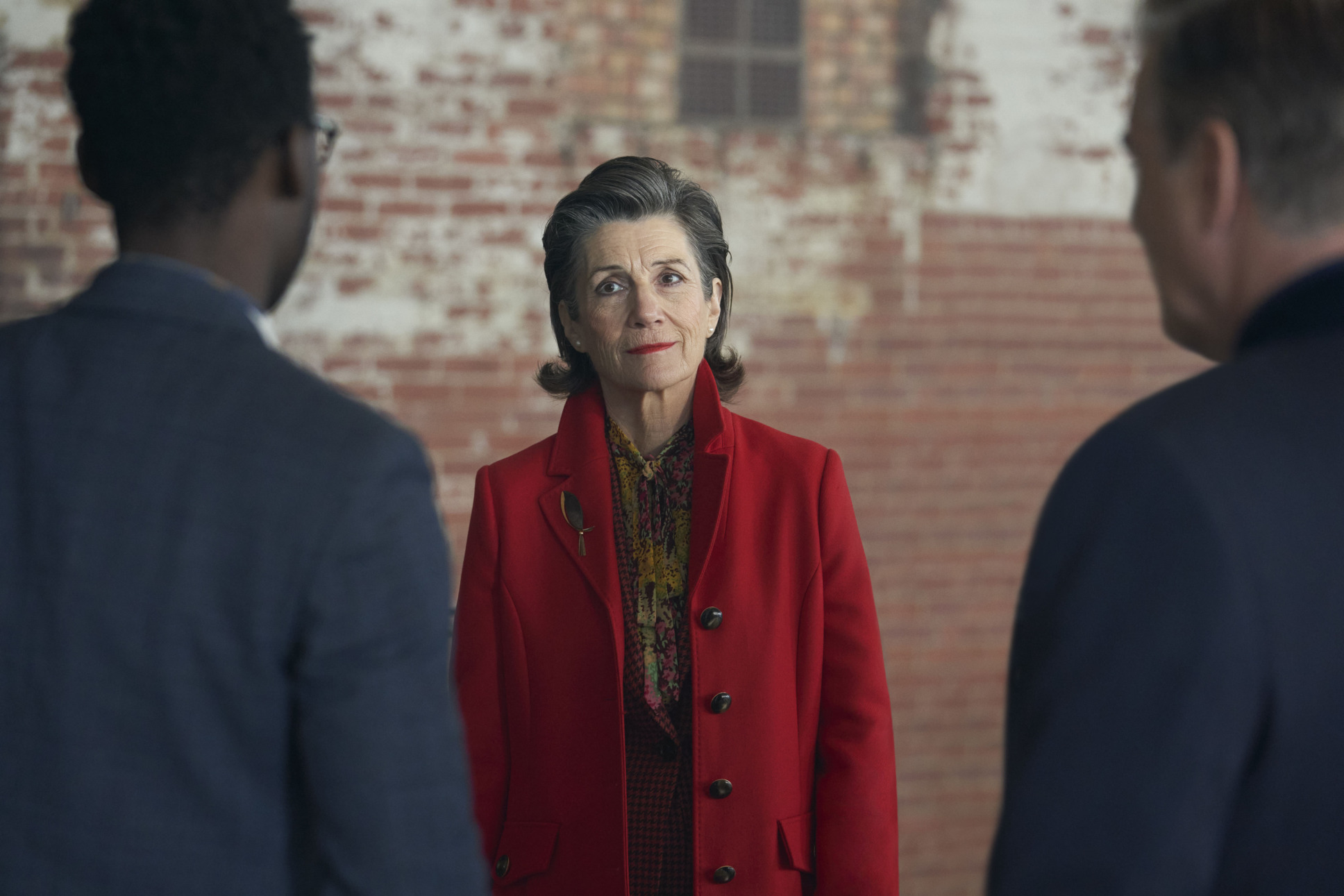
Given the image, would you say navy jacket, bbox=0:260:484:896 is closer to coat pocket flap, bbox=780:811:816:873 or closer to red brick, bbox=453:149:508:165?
coat pocket flap, bbox=780:811:816:873

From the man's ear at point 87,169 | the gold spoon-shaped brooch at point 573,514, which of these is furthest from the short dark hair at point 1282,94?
the gold spoon-shaped brooch at point 573,514

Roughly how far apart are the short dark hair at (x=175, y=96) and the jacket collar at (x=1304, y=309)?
0.95 metres

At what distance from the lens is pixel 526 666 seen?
199cm

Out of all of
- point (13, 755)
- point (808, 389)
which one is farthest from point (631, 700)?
point (808, 389)

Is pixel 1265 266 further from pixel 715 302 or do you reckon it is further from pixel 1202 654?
pixel 715 302

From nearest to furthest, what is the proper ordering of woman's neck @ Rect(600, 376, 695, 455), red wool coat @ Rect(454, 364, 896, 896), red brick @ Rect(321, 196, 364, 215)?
1. red wool coat @ Rect(454, 364, 896, 896)
2. woman's neck @ Rect(600, 376, 695, 455)
3. red brick @ Rect(321, 196, 364, 215)

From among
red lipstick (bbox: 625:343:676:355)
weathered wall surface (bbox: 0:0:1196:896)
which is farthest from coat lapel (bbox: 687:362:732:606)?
weathered wall surface (bbox: 0:0:1196:896)

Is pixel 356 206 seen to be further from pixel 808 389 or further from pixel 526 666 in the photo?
pixel 526 666

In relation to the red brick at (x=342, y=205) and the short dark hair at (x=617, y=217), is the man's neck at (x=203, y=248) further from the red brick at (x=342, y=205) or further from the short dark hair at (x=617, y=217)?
the red brick at (x=342, y=205)

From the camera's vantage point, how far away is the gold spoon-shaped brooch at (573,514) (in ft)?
6.59

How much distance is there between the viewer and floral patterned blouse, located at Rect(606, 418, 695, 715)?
197 centimetres

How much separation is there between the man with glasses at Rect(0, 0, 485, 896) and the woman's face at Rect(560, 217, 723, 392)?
99 centimetres

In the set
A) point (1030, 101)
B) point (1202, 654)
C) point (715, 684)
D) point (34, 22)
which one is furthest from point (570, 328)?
point (1030, 101)

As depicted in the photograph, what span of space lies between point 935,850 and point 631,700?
269 cm
